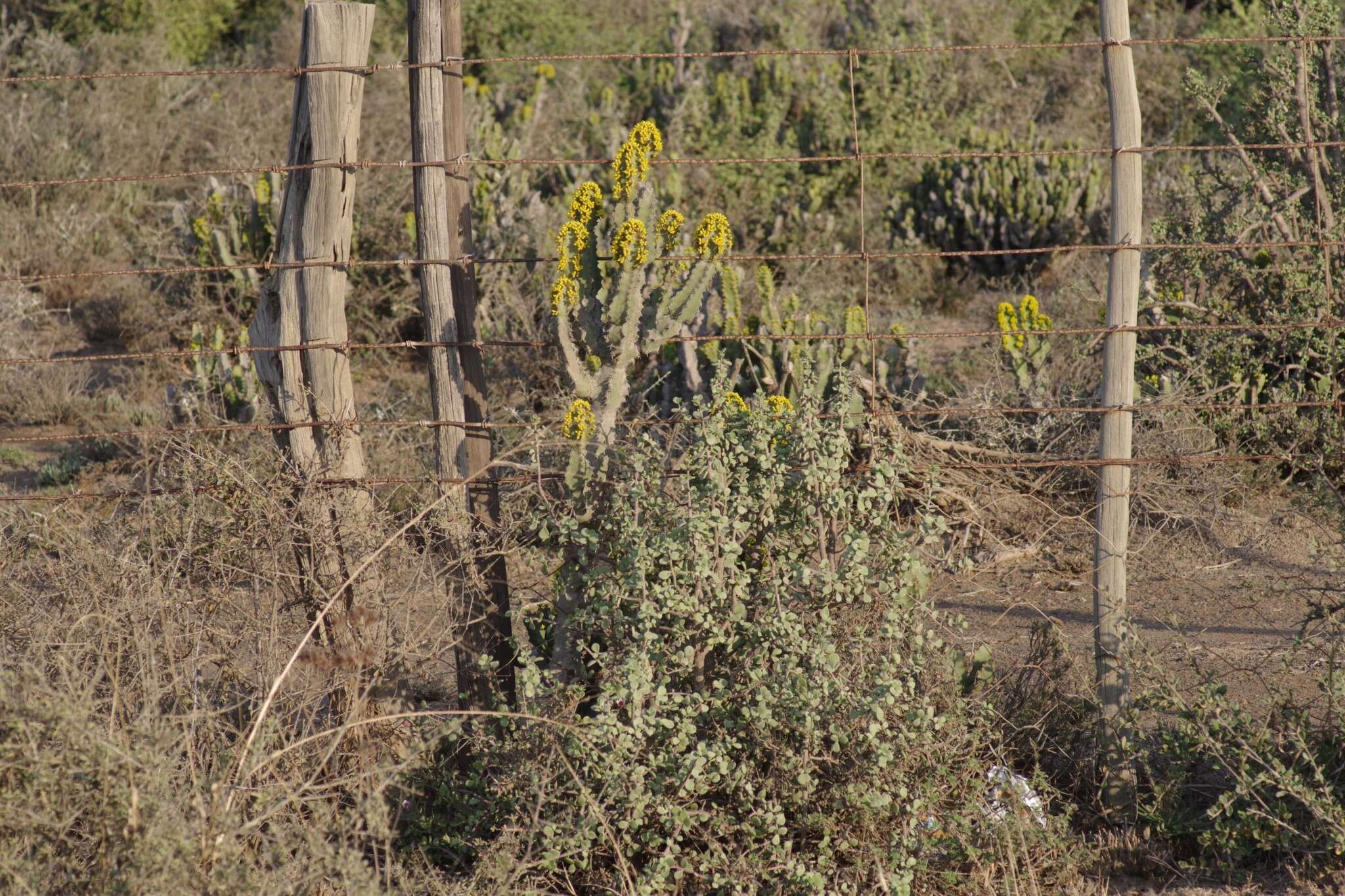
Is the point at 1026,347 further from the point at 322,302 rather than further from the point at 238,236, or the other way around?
the point at 238,236

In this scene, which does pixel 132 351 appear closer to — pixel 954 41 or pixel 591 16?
pixel 591 16

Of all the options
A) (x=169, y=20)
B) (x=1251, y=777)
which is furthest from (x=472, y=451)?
(x=169, y=20)

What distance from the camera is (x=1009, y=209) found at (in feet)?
28.3

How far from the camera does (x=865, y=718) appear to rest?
324cm

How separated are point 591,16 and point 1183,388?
884 centimetres

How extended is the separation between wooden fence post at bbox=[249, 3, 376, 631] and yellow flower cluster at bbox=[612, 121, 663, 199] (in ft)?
2.41

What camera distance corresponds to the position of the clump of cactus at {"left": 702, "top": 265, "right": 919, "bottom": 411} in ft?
18.1

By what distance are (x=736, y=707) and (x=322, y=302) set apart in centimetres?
162

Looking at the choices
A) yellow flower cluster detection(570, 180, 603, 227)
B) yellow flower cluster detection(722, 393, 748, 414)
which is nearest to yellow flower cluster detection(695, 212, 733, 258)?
yellow flower cluster detection(570, 180, 603, 227)

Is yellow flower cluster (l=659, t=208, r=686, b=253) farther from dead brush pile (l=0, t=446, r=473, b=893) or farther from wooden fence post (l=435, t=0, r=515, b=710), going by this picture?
dead brush pile (l=0, t=446, r=473, b=893)

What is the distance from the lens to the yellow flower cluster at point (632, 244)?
3.45 meters

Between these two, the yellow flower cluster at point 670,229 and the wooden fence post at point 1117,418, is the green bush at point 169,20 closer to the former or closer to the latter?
the yellow flower cluster at point 670,229

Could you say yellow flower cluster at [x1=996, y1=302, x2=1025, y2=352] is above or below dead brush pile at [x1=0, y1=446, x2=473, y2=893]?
above

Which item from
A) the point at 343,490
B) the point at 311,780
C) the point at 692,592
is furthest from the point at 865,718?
the point at 343,490
